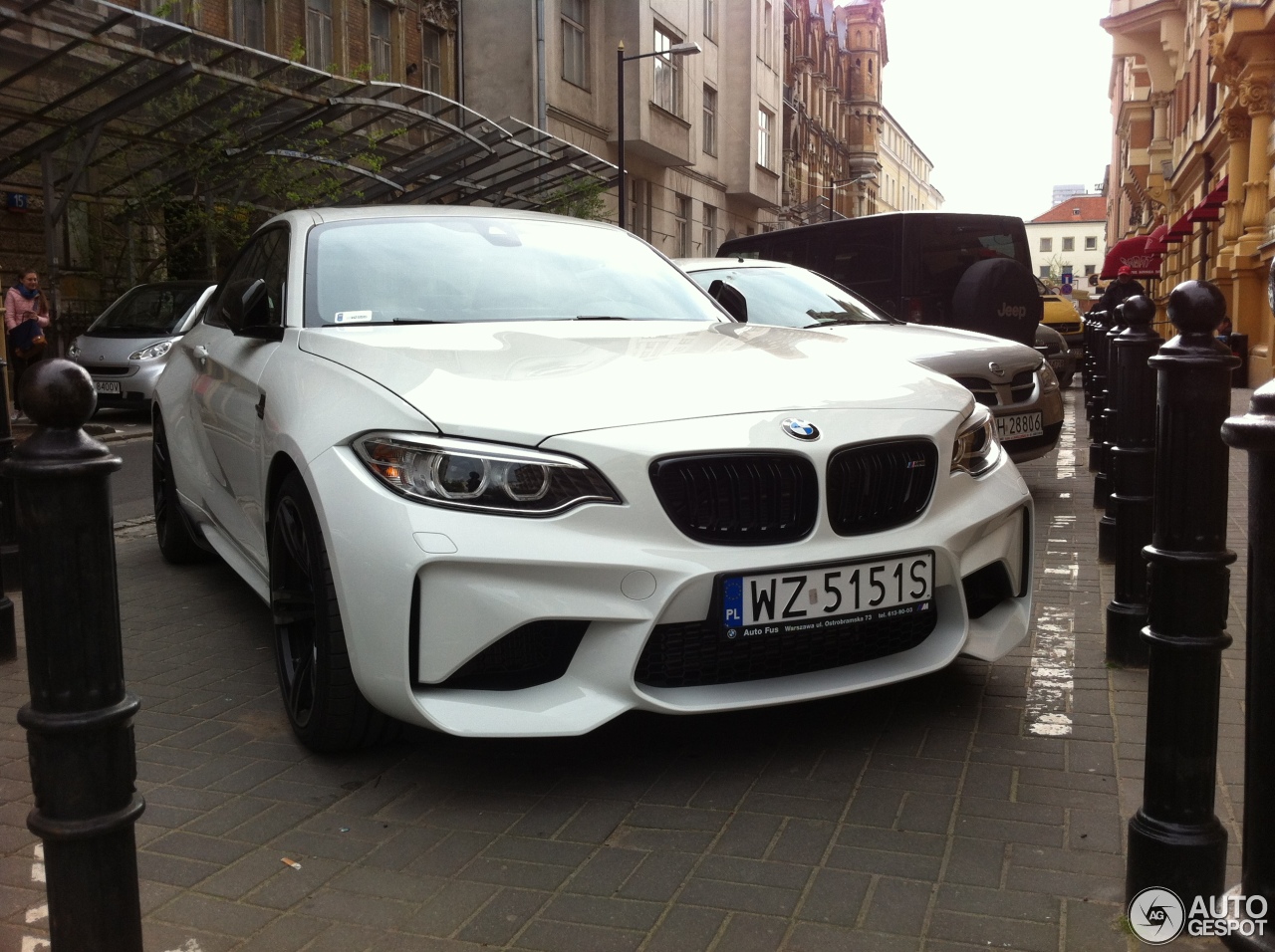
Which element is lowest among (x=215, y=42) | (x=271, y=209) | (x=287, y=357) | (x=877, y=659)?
(x=877, y=659)

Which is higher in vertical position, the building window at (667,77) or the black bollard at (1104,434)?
the building window at (667,77)

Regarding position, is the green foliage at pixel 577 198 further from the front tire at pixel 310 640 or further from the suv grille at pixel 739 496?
the suv grille at pixel 739 496

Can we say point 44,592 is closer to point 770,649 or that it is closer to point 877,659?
point 770,649

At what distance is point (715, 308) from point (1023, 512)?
157cm

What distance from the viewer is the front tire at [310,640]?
3.17 metres

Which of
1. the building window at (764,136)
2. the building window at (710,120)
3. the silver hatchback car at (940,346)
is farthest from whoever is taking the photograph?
the building window at (764,136)

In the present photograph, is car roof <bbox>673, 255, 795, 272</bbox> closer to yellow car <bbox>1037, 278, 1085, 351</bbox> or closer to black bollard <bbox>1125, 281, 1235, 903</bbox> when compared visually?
Answer: black bollard <bbox>1125, 281, 1235, 903</bbox>

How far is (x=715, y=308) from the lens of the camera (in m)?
4.82

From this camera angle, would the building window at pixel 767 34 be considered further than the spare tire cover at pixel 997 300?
Yes

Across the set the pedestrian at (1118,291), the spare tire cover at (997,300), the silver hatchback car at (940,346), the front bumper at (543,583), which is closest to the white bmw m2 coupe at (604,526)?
the front bumper at (543,583)

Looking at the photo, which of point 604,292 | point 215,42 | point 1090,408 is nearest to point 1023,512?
point 604,292

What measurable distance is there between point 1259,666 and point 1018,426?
5.48 metres

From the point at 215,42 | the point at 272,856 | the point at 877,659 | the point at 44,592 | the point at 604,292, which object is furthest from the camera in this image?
the point at 215,42

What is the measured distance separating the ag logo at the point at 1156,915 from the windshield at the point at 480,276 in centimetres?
261
